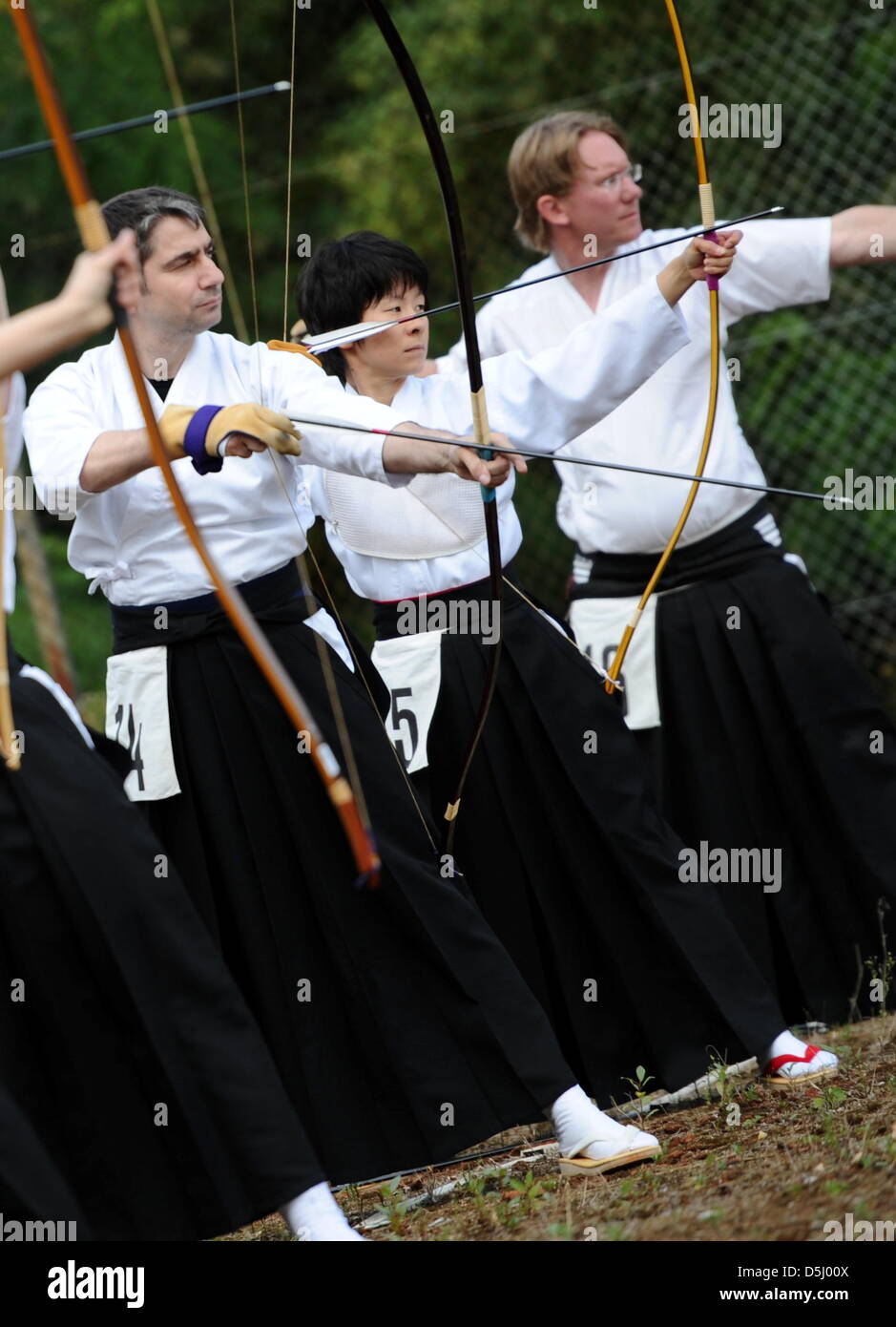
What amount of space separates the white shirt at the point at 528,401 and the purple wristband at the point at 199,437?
654 mm

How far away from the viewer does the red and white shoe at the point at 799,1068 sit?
3.38 metres

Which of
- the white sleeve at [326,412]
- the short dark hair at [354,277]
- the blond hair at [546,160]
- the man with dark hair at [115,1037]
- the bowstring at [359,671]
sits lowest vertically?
the man with dark hair at [115,1037]

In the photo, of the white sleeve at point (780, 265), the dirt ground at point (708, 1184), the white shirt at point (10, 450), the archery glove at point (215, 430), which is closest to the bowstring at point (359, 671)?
the archery glove at point (215, 430)

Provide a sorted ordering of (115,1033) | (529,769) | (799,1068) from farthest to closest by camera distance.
Result: (529,769) < (799,1068) < (115,1033)

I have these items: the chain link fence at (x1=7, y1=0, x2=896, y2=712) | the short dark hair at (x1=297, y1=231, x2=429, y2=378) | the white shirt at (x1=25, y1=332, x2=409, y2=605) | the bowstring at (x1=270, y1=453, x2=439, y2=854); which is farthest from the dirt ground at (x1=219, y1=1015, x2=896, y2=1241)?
the chain link fence at (x1=7, y1=0, x2=896, y2=712)

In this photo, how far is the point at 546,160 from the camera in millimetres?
4129

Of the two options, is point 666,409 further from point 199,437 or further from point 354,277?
point 199,437

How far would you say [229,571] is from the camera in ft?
10.0

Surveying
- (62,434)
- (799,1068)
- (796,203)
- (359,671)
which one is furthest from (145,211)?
(796,203)

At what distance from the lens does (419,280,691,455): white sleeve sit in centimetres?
316

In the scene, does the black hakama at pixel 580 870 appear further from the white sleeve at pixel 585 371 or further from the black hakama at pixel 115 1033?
the black hakama at pixel 115 1033

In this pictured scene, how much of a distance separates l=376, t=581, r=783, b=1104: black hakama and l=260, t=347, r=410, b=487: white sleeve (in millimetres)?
584

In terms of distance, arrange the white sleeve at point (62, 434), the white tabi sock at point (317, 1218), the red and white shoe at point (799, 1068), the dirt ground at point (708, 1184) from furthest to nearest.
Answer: the red and white shoe at point (799, 1068) < the white sleeve at point (62, 434) < the white tabi sock at point (317, 1218) < the dirt ground at point (708, 1184)

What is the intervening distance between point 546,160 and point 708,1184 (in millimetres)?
2418
